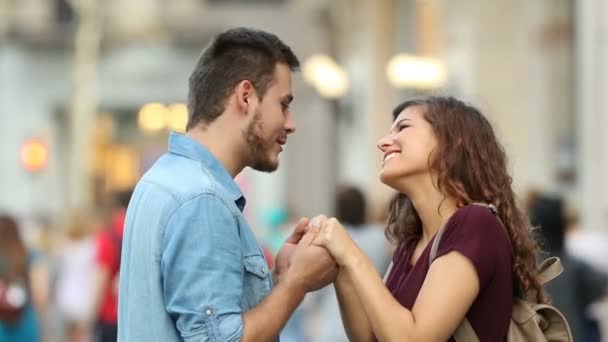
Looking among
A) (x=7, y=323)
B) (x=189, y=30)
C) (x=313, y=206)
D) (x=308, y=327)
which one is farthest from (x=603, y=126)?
(x=189, y=30)

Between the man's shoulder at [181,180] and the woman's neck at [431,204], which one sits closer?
the man's shoulder at [181,180]

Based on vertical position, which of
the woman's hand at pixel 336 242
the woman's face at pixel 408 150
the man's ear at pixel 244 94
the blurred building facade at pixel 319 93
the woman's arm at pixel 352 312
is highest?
the man's ear at pixel 244 94

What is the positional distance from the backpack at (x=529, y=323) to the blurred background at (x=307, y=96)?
71cm

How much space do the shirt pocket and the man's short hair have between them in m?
0.45

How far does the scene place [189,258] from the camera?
4484mm

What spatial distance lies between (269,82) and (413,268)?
0.72 metres

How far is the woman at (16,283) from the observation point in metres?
9.87

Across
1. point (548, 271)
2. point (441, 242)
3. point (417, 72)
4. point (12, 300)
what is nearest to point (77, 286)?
point (12, 300)

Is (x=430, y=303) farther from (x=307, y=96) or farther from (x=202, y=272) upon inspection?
(x=307, y=96)

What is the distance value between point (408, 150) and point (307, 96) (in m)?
25.2

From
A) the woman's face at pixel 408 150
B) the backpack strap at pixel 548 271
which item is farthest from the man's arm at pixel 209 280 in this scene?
the backpack strap at pixel 548 271

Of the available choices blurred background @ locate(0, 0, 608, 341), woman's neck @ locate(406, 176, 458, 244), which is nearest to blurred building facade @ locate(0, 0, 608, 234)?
blurred background @ locate(0, 0, 608, 341)

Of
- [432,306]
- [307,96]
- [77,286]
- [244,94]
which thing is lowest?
[307,96]

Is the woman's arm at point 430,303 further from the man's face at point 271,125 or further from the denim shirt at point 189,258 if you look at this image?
the man's face at point 271,125
